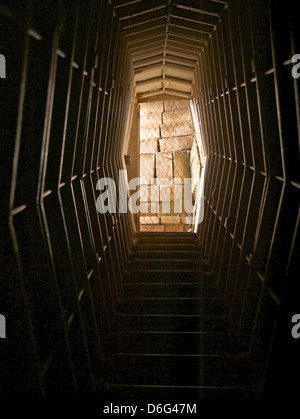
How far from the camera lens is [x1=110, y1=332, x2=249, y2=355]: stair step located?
296 centimetres

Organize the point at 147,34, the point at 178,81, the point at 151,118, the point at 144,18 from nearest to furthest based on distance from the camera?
the point at 144,18 < the point at 147,34 < the point at 178,81 < the point at 151,118

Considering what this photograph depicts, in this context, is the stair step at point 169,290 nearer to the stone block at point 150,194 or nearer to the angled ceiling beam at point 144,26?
the angled ceiling beam at point 144,26

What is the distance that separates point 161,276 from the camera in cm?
485

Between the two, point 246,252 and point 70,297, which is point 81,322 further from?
point 246,252

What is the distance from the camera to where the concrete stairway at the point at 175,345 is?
8.07 ft

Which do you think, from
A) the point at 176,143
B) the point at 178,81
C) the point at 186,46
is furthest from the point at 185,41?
the point at 176,143

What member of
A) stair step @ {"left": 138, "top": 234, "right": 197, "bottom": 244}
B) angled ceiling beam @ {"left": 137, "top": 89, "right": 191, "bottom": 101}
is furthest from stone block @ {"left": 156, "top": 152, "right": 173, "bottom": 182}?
stair step @ {"left": 138, "top": 234, "right": 197, "bottom": 244}

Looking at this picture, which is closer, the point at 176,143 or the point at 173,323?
the point at 173,323

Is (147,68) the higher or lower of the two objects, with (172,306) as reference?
higher

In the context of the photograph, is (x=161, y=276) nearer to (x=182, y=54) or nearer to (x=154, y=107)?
(x=182, y=54)

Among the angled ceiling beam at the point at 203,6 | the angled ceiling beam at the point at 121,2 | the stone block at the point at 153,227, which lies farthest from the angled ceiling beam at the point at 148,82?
the stone block at the point at 153,227

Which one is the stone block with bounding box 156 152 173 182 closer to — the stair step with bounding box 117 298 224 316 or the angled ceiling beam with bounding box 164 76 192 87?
the angled ceiling beam with bounding box 164 76 192 87

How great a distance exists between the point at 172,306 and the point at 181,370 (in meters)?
1.23

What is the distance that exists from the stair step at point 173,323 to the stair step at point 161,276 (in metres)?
1.08
